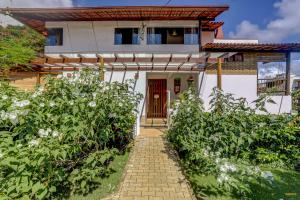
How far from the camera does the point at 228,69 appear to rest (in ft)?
39.7

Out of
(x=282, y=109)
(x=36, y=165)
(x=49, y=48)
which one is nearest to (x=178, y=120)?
(x=36, y=165)

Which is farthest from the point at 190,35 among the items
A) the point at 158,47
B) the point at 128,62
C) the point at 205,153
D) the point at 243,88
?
the point at 205,153

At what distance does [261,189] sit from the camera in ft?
15.0

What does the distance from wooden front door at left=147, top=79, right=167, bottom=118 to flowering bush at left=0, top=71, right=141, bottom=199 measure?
25.3 ft

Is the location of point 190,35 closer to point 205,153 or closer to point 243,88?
point 243,88

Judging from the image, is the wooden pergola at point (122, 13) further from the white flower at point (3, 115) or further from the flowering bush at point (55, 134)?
the white flower at point (3, 115)

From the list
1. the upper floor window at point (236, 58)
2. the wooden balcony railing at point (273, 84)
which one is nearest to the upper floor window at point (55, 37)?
the upper floor window at point (236, 58)

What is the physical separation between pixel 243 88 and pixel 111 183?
384 inches

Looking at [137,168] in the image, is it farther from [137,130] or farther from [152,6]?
[152,6]

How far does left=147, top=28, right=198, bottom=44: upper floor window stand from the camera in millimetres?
13008

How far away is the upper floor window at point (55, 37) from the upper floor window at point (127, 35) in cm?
339

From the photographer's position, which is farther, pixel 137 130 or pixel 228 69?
pixel 228 69

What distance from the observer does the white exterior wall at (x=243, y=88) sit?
1191cm

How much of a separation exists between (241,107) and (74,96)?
4.21m
